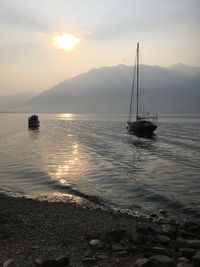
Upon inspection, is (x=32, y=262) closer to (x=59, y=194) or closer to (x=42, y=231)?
(x=42, y=231)

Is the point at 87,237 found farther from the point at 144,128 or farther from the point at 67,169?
the point at 144,128

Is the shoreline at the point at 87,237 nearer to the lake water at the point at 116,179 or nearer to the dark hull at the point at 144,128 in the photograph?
the lake water at the point at 116,179

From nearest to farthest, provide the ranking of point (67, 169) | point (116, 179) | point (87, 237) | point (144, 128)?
1. point (87, 237)
2. point (116, 179)
3. point (67, 169)
4. point (144, 128)

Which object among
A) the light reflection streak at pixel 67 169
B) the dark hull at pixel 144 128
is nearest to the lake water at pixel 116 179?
the light reflection streak at pixel 67 169

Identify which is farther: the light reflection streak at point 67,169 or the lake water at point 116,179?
the light reflection streak at point 67,169

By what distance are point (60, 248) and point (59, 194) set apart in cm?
1208

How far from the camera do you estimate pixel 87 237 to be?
13969mm

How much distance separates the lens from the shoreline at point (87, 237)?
39.1 feet

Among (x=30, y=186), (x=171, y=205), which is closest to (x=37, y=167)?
(x=30, y=186)

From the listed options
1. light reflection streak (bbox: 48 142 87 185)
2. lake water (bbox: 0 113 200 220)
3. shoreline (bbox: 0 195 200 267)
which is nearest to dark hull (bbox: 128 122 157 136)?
lake water (bbox: 0 113 200 220)

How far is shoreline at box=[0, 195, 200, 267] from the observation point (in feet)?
39.1

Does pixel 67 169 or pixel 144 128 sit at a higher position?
pixel 144 128

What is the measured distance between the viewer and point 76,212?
18609mm

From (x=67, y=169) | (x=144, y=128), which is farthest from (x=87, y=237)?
(x=144, y=128)
